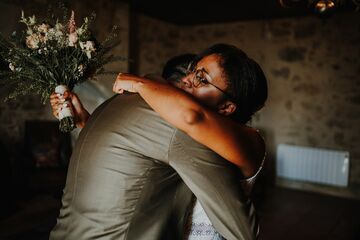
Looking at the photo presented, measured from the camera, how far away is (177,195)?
3.27 ft

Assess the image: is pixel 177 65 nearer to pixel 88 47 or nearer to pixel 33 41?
pixel 88 47

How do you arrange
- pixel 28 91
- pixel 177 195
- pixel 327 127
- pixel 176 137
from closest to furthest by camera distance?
1. pixel 176 137
2. pixel 177 195
3. pixel 28 91
4. pixel 327 127

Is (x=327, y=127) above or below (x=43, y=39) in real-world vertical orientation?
below

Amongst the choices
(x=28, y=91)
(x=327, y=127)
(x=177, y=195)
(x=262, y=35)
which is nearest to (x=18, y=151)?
(x=28, y=91)

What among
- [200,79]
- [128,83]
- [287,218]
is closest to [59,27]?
[128,83]

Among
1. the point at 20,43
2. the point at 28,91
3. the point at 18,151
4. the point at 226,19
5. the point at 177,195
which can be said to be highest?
the point at 226,19

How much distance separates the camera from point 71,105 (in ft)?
4.55

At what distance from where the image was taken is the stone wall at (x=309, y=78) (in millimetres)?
4867

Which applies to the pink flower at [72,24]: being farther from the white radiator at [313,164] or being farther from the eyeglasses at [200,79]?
the white radiator at [313,164]

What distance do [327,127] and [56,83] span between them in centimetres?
469

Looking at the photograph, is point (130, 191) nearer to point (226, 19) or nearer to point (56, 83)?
point (56, 83)

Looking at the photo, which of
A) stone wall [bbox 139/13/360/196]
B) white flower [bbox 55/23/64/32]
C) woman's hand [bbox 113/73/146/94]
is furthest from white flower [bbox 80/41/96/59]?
stone wall [bbox 139/13/360/196]

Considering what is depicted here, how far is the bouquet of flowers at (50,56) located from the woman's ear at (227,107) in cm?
66

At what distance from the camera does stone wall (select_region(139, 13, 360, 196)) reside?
487 cm
